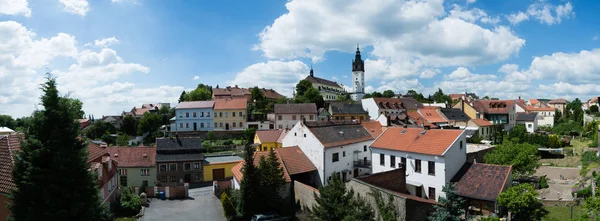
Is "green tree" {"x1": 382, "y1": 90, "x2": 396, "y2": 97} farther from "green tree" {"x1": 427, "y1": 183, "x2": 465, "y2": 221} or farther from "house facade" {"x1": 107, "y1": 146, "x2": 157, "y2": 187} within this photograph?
"green tree" {"x1": 427, "y1": 183, "x2": 465, "y2": 221}

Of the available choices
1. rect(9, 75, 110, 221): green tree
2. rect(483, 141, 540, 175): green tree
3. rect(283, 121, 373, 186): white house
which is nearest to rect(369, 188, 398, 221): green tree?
rect(283, 121, 373, 186): white house

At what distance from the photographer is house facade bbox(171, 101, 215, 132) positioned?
6538cm

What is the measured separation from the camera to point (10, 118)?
104m

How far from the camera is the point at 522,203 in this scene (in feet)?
58.5

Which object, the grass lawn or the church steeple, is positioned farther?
the church steeple

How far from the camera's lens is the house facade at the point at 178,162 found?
1393 inches

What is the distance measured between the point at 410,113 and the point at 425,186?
39.3 metres

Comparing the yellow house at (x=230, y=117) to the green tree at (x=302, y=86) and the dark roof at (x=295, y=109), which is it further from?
the green tree at (x=302, y=86)

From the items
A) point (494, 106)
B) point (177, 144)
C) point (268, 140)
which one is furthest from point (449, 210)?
point (494, 106)

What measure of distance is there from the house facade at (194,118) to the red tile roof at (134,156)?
2903 centimetres

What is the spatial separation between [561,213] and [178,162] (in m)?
33.9

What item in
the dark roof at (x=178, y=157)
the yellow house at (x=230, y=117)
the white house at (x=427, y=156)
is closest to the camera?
the white house at (x=427, y=156)

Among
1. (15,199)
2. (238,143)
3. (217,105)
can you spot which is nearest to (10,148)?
(15,199)

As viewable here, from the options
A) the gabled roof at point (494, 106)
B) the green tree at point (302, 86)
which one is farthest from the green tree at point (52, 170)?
the green tree at point (302, 86)
